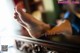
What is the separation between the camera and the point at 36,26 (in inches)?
51.1

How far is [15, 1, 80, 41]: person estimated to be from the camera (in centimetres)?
116

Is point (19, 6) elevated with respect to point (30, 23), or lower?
elevated

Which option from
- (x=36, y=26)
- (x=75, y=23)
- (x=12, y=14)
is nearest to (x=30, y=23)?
(x=36, y=26)

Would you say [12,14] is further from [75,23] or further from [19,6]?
[75,23]

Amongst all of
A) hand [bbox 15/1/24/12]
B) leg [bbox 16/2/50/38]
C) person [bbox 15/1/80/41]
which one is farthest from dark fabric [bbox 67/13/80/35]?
hand [bbox 15/1/24/12]

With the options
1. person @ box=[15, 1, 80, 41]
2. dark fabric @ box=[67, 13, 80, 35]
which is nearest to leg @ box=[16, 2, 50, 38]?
person @ box=[15, 1, 80, 41]

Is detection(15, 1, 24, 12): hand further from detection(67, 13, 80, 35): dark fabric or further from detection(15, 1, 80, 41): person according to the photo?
detection(67, 13, 80, 35): dark fabric

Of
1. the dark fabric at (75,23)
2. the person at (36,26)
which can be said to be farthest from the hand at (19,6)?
the dark fabric at (75,23)

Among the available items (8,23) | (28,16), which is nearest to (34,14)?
(28,16)

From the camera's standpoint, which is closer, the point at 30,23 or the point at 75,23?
the point at 75,23

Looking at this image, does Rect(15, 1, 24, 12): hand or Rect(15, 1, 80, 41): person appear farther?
Rect(15, 1, 24, 12): hand

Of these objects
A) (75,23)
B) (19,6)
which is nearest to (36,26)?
(19,6)

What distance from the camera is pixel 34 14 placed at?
1.28 metres

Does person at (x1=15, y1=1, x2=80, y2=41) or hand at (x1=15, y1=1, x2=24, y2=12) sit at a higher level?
hand at (x1=15, y1=1, x2=24, y2=12)
